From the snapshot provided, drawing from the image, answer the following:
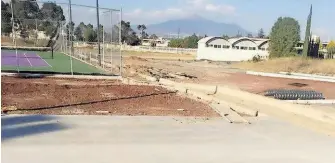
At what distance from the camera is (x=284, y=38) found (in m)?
53.4

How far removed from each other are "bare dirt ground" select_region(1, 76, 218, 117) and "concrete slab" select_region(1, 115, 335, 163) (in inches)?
41.6

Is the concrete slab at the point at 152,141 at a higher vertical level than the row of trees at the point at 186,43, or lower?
lower

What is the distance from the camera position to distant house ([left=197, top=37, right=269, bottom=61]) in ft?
193

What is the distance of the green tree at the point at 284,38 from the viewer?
5300 cm

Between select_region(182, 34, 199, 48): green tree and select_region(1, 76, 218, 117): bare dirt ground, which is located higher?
select_region(182, 34, 199, 48): green tree

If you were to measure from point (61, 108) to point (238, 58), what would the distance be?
50.2 meters

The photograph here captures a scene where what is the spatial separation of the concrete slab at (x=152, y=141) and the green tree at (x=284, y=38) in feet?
148

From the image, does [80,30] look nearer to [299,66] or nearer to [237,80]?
[237,80]

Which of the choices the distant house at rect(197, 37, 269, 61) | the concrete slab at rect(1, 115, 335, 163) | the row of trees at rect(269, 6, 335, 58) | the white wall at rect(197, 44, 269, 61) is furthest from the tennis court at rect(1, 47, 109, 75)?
the row of trees at rect(269, 6, 335, 58)

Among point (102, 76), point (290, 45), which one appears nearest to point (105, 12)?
point (102, 76)

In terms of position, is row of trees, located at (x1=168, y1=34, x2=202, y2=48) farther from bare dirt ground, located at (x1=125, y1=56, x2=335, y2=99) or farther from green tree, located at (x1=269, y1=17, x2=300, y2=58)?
bare dirt ground, located at (x1=125, y1=56, x2=335, y2=99)

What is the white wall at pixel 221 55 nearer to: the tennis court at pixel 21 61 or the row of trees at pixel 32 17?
the row of trees at pixel 32 17

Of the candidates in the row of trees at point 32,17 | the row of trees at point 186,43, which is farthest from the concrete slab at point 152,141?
the row of trees at point 186,43

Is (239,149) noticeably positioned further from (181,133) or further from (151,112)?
(151,112)
